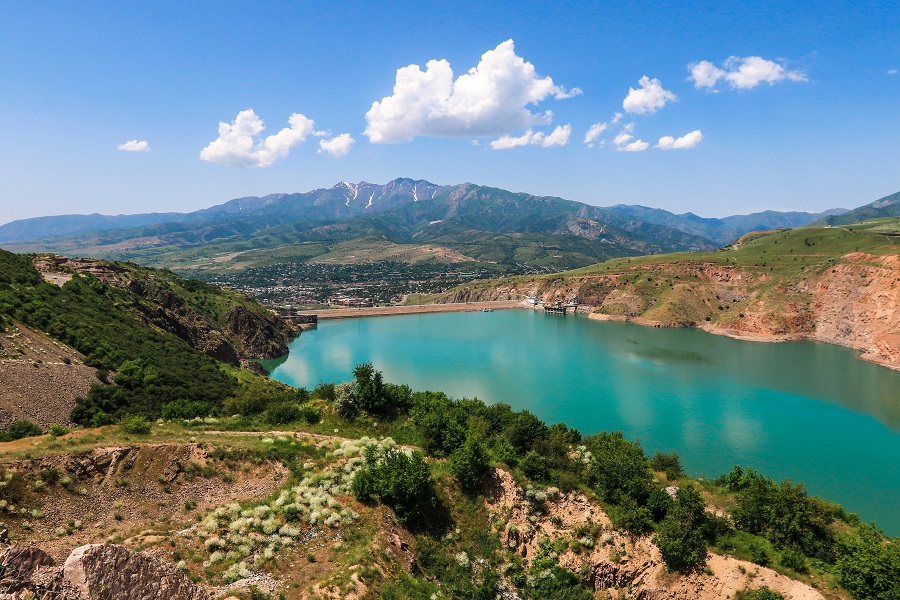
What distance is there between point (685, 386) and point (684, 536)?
2072 inches

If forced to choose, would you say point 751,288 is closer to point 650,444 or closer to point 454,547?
point 650,444

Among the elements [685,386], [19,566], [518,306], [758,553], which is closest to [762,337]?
[685,386]

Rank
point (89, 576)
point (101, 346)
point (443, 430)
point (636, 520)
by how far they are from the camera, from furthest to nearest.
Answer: point (101, 346)
point (443, 430)
point (636, 520)
point (89, 576)

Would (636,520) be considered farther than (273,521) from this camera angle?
Yes

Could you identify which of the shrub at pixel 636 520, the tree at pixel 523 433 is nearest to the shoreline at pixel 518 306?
the tree at pixel 523 433

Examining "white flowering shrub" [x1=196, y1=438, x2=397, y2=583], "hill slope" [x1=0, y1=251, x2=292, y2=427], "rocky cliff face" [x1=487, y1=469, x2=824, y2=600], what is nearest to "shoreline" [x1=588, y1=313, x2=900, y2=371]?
"rocky cliff face" [x1=487, y1=469, x2=824, y2=600]

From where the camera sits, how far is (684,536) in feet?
65.4

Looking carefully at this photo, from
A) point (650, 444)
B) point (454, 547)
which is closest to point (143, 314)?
point (454, 547)

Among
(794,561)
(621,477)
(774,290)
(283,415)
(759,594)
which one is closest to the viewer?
(759,594)

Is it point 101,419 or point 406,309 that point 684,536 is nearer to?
point 101,419

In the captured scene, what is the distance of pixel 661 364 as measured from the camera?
79750 mm

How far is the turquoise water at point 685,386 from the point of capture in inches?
1681

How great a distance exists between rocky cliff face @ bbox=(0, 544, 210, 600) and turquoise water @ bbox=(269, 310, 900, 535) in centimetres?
4039

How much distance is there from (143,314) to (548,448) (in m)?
56.7
